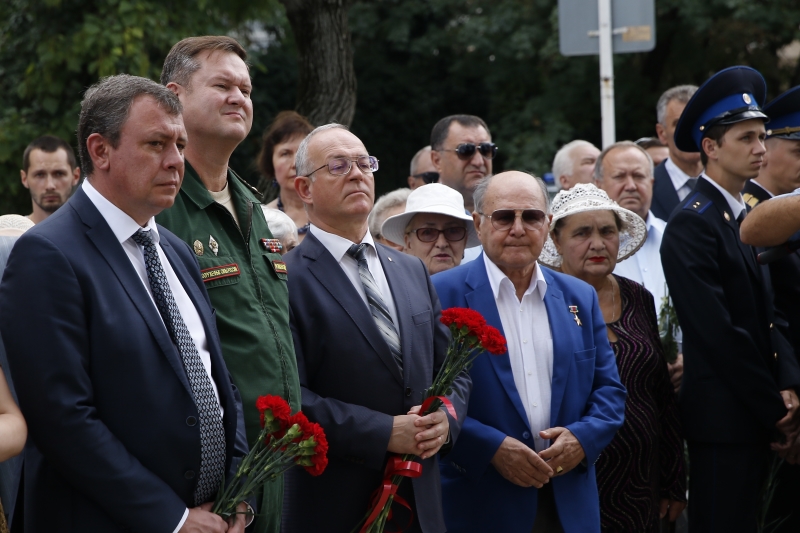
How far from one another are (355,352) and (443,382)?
35 cm

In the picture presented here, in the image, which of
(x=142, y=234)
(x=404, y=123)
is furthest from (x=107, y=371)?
(x=404, y=123)

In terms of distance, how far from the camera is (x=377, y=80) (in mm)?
16625

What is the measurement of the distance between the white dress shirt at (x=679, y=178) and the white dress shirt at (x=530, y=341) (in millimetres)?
3168

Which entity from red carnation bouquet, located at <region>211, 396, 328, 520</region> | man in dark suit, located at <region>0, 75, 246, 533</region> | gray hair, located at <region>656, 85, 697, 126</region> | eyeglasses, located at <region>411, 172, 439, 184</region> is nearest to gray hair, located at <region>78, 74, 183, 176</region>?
man in dark suit, located at <region>0, 75, 246, 533</region>

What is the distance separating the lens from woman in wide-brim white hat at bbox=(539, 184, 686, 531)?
4.53 m

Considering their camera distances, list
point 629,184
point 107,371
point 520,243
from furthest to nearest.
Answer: point 629,184 → point 520,243 → point 107,371

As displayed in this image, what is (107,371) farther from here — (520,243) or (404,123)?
(404,123)

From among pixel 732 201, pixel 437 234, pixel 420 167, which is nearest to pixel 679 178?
pixel 420 167

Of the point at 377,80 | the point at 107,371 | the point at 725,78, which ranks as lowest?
the point at 107,371

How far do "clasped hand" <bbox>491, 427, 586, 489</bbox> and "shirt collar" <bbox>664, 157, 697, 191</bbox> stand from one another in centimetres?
367

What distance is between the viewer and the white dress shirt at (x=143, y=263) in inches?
114

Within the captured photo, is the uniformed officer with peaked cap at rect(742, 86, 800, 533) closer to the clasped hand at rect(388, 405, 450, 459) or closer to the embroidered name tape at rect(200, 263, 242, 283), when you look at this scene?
the clasped hand at rect(388, 405, 450, 459)

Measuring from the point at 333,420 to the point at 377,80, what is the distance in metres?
13.7

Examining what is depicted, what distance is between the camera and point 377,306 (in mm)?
3758
